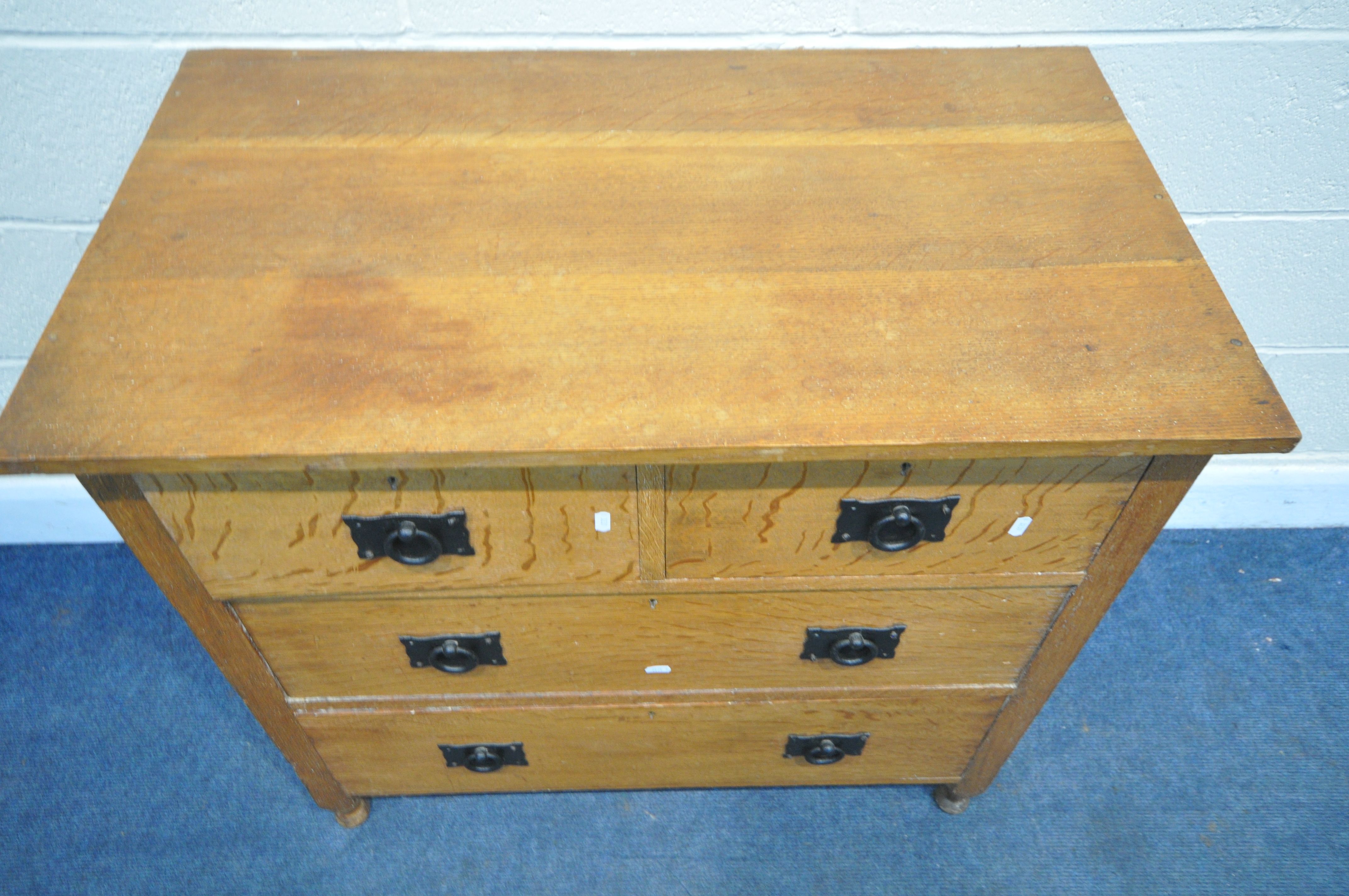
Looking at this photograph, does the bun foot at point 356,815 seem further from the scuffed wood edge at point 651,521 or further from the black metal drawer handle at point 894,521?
the black metal drawer handle at point 894,521

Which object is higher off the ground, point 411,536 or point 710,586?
point 411,536

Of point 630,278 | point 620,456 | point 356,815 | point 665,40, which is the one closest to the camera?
point 620,456

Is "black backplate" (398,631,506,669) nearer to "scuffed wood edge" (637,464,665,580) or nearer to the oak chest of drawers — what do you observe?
the oak chest of drawers

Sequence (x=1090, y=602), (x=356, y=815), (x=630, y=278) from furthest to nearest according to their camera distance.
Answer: (x=356, y=815) < (x=1090, y=602) < (x=630, y=278)

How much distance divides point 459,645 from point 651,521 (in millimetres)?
276

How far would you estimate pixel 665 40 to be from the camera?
100cm

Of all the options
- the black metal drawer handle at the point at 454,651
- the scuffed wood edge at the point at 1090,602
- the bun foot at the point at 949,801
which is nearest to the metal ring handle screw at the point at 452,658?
the black metal drawer handle at the point at 454,651

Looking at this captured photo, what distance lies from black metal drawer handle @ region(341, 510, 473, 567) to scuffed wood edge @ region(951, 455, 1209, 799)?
0.57m

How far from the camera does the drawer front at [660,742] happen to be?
38.0 inches

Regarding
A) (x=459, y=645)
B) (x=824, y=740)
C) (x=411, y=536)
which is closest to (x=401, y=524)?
(x=411, y=536)

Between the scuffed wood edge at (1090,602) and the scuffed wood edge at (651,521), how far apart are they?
0.40m

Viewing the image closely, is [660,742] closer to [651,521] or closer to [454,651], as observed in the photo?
[454,651]

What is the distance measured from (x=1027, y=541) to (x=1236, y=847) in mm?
775

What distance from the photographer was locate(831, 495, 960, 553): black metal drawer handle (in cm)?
69
